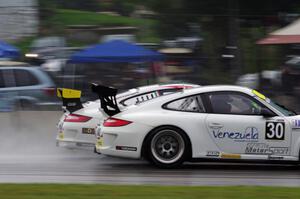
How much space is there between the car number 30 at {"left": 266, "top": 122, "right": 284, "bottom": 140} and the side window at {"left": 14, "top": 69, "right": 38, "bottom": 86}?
809cm

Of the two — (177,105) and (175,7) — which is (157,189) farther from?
(175,7)

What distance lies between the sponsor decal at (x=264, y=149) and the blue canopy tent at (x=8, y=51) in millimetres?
8603

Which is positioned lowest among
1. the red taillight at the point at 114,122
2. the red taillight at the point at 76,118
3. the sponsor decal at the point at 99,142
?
the sponsor decal at the point at 99,142

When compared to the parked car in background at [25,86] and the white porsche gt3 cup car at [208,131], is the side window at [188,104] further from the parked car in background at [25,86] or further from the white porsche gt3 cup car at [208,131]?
the parked car in background at [25,86]

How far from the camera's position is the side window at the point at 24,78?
57.4 ft

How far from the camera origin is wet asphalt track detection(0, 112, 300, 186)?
9.82 meters

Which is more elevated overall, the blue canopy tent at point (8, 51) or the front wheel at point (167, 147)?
the blue canopy tent at point (8, 51)

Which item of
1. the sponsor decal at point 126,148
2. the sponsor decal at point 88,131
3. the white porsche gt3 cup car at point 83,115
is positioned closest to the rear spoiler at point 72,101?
the white porsche gt3 cup car at point 83,115

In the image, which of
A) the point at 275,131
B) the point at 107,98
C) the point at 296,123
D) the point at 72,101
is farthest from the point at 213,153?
the point at 72,101

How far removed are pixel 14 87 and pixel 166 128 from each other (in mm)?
7283

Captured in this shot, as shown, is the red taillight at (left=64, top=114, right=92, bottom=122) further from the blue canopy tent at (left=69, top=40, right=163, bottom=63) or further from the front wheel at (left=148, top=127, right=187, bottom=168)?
the blue canopy tent at (left=69, top=40, right=163, bottom=63)

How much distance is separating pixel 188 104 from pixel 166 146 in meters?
0.74

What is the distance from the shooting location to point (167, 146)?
10984 millimetres

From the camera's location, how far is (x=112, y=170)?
36.2ft
